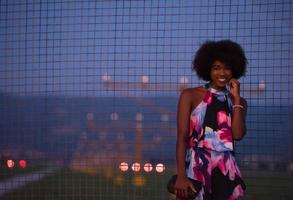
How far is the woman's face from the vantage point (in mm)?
2826

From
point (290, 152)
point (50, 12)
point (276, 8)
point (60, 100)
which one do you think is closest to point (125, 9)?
point (50, 12)

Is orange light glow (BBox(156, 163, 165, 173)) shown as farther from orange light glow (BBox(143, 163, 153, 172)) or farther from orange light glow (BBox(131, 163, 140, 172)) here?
orange light glow (BBox(131, 163, 140, 172))

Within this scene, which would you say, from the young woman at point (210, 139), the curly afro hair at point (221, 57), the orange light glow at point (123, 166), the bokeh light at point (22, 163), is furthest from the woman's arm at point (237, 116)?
the bokeh light at point (22, 163)

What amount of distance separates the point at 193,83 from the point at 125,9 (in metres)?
0.96

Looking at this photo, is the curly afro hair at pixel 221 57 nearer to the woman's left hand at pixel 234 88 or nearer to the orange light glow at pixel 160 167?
the woman's left hand at pixel 234 88

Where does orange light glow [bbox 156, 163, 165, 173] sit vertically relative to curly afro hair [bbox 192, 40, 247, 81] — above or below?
below

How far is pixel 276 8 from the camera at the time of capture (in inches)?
178

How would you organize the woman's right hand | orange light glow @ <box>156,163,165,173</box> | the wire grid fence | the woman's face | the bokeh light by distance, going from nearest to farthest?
1. the woman's right hand
2. the woman's face
3. the wire grid fence
4. orange light glow @ <box>156,163,165,173</box>
5. the bokeh light

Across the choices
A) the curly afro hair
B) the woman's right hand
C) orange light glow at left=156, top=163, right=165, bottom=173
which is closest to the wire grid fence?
orange light glow at left=156, top=163, right=165, bottom=173

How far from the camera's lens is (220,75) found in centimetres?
282

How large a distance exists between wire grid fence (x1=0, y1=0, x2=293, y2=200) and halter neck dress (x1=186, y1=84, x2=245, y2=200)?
6.06 feet

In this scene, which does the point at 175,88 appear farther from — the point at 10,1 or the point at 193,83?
the point at 10,1

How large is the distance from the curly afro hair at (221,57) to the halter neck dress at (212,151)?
0.22 meters

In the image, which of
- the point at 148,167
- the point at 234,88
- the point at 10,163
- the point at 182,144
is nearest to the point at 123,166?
the point at 148,167
